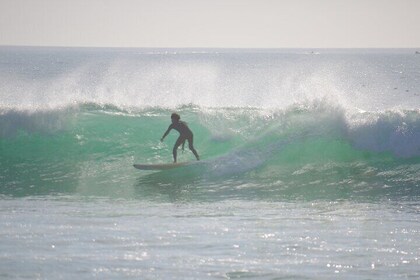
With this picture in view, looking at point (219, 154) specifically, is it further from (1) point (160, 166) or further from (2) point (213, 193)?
(2) point (213, 193)

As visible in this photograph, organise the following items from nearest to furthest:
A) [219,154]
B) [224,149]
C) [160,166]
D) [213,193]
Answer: [213,193] < [160,166] < [219,154] < [224,149]

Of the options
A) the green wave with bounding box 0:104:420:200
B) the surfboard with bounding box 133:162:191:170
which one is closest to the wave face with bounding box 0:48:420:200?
the green wave with bounding box 0:104:420:200

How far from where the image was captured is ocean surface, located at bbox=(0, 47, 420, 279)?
11.0m

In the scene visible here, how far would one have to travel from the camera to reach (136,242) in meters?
11.9

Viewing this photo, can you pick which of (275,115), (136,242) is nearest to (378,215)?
(136,242)

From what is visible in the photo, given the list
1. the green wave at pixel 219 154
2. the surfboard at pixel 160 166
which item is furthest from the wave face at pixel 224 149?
the surfboard at pixel 160 166

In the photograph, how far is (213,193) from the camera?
16.7 meters

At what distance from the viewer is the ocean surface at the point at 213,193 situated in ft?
35.9

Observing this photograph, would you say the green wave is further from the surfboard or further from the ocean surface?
the surfboard

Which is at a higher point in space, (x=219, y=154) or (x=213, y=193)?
(x=219, y=154)

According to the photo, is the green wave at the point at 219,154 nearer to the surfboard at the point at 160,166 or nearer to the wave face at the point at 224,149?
the wave face at the point at 224,149

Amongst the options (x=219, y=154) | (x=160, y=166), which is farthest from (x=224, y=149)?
(x=160, y=166)

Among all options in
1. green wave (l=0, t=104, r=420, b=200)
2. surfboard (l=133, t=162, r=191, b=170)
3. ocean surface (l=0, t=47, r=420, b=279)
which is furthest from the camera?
surfboard (l=133, t=162, r=191, b=170)

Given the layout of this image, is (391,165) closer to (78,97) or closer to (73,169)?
(73,169)
